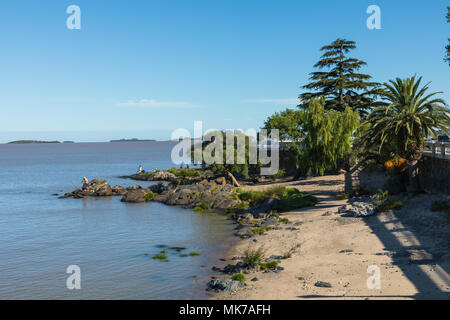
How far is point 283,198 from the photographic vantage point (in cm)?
3186

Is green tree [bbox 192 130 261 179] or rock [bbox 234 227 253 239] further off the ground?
green tree [bbox 192 130 261 179]

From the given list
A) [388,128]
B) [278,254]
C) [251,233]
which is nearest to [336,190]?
[388,128]

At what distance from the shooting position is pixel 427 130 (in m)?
24.8

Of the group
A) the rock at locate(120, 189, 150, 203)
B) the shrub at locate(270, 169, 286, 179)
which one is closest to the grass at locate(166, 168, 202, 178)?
the shrub at locate(270, 169, 286, 179)

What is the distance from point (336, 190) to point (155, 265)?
20256 mm

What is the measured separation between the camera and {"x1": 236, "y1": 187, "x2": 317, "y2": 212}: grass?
30.3 m

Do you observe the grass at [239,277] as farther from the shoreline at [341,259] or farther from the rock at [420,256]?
the rock at [420,256]

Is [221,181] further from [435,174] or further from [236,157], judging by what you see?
[435,174]

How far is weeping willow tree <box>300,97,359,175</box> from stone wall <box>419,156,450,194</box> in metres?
9.67

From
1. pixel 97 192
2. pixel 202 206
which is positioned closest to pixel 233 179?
pixel 202 206

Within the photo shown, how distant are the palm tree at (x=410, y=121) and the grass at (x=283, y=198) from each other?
7414 mm

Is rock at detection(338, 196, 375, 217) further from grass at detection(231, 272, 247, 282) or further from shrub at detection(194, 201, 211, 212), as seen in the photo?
shrub at detection(194, 201, 211, 212)

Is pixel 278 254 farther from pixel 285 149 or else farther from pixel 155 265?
pixel 285 149

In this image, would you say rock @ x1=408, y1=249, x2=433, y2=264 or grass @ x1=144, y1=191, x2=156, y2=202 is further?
grass @ x1=144, y1=191, x2=156, y2=202
